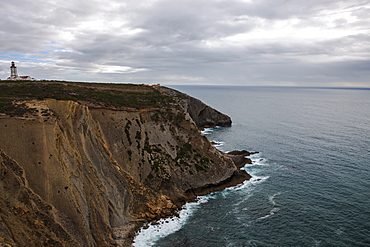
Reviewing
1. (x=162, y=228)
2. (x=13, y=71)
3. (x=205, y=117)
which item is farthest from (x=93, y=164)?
(x=205, y=117)

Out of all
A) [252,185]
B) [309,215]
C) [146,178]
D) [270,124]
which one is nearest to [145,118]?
[146,178]

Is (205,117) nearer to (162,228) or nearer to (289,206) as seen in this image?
(289,206)

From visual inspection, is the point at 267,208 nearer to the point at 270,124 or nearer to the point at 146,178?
the point at 146,178

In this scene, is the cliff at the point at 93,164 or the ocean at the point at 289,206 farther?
the ocean at the point at 289,206

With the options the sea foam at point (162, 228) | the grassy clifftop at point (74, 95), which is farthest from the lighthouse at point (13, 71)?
the sea foam at point (162, 228)

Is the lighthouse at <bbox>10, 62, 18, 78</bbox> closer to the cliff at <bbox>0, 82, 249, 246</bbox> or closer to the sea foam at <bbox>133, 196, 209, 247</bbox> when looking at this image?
the cliff at <bbox>0, 82, 249, 246</bbox>

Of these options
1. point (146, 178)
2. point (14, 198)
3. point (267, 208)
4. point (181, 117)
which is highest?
point (181, 117)

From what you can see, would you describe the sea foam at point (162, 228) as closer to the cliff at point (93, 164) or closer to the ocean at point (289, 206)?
the ocean at point (289, 206)
